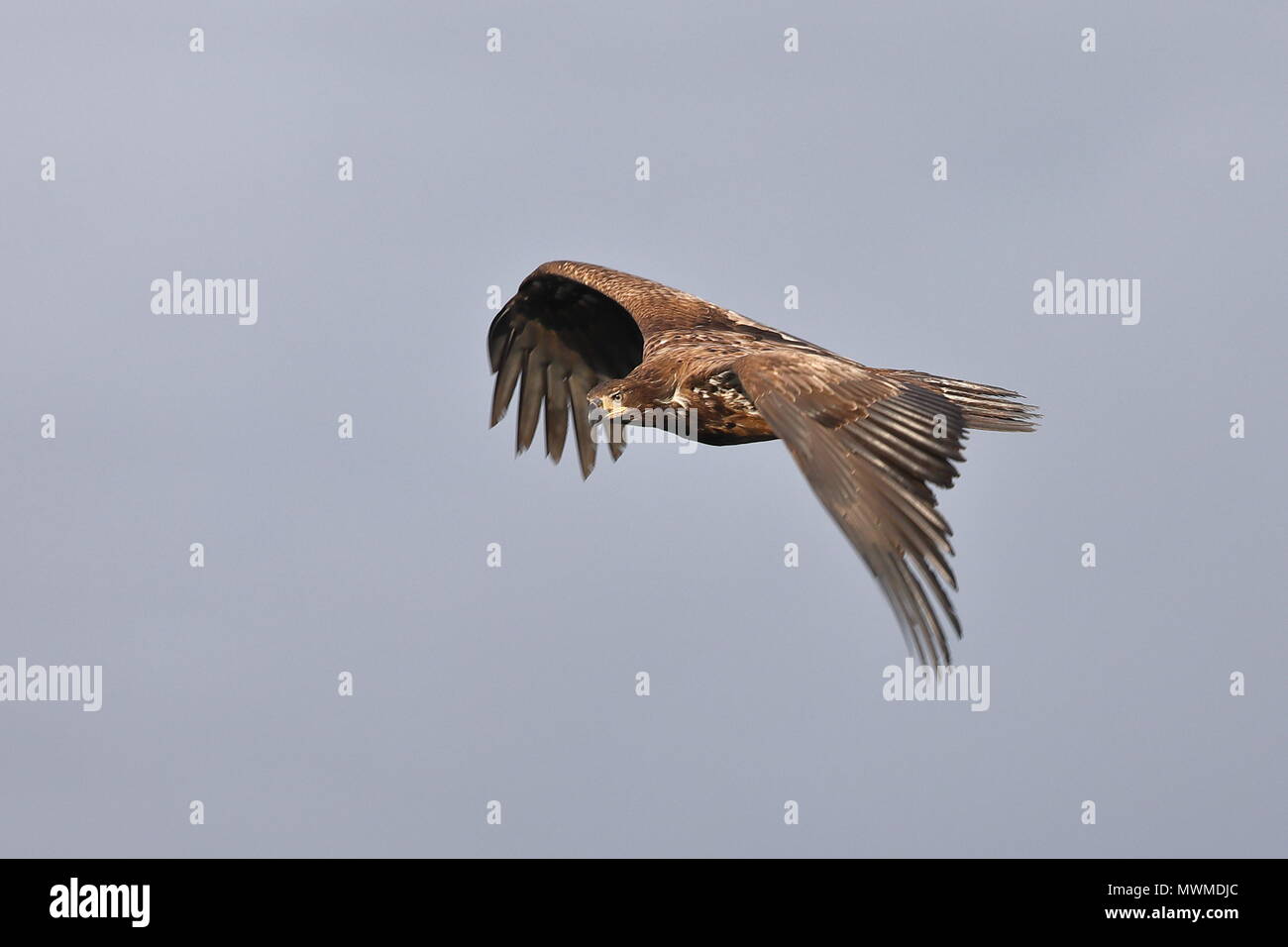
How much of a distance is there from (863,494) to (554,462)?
8.14 m

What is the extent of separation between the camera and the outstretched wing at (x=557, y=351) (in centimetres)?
2008

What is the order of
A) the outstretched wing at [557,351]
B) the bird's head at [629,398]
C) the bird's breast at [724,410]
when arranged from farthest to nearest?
the outstretched wing at [557,351] < the bird's head at [629,398] < the bird's breast at [724,410]

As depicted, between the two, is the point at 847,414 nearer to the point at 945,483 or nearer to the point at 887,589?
the point at 945,483

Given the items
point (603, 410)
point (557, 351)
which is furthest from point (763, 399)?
point (557, 351)

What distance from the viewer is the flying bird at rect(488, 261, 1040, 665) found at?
1205 centimetres

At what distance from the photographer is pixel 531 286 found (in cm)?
2011

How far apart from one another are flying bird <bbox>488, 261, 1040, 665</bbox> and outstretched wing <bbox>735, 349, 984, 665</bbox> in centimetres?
1

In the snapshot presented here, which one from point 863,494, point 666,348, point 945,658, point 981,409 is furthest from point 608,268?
point 945,658

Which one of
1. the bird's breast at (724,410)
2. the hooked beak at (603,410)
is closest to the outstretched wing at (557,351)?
the hooked beak at (603,410)

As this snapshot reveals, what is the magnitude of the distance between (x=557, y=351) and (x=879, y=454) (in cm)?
798

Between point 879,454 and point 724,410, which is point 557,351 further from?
point 879,454

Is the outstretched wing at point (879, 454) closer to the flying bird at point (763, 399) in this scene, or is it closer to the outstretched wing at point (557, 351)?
the flying bird at point (763, 399)

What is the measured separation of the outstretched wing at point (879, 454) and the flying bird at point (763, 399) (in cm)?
1

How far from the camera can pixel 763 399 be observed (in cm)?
1350
